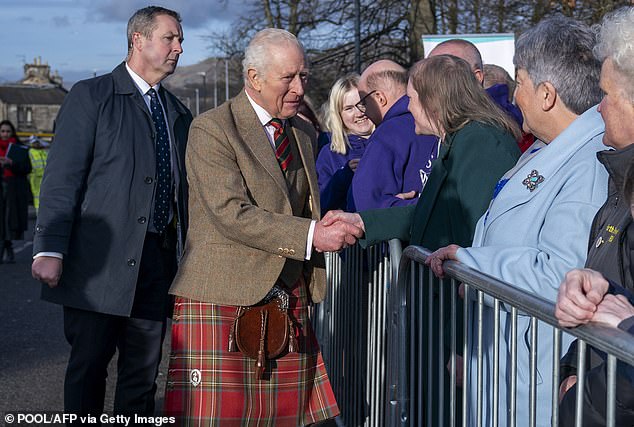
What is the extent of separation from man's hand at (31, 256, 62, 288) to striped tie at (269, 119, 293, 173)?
109 centimetres

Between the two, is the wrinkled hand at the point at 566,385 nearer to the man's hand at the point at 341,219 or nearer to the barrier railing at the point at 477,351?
the barrier railing at the point at 477,351

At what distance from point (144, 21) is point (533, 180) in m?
2.41

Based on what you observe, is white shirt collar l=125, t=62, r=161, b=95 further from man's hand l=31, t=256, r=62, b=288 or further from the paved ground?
the paved ground

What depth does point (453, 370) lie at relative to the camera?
2.96 meters

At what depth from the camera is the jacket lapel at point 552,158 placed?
2.88 metres

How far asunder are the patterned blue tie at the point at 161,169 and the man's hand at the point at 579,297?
9.11 feet

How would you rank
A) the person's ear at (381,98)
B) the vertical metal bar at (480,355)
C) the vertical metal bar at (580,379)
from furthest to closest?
the person's ear at (381,98) < the vertical metal bar at (480,355) < the vertical metal bar at (580,379)

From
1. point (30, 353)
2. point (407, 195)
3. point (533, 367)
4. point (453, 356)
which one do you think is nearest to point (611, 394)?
point (533, 367)

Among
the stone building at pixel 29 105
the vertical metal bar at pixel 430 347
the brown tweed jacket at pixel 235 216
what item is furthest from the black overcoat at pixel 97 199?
the stone building at pixel 29 105

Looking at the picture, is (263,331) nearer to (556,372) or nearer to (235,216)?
(235,216)

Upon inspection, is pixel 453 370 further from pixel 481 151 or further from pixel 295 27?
pixel 295 27

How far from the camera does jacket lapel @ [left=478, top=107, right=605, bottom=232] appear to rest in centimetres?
288

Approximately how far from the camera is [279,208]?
155 inches

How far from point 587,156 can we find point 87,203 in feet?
7.80
